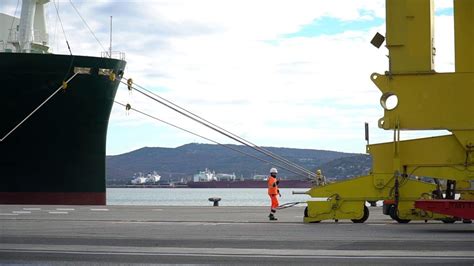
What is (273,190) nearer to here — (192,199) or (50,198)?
(50,198)

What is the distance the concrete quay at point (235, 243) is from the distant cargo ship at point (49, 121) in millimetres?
18699

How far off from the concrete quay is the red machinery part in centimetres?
34

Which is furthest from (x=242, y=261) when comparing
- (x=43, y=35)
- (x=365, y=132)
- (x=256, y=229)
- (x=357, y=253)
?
(x=43, y=35)

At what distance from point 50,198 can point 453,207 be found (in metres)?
24.7

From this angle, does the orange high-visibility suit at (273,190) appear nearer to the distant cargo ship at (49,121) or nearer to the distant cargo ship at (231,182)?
the distant cargo ship at (49,121)

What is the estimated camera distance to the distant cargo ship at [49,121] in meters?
35.9

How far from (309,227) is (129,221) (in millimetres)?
4662

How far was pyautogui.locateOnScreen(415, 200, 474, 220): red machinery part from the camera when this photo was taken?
50.9 ft

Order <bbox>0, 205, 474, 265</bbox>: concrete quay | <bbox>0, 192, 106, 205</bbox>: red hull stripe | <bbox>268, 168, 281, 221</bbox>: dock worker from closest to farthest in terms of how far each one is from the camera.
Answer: <bbox>0, 205, 474, 265</bbox>: concrete quay
<bbox>268, 168, 281, 221</bbox>: dock worker
<bbox>0, 192, 106, 205</bbox>: red hull stripe

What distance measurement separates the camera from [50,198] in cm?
3700

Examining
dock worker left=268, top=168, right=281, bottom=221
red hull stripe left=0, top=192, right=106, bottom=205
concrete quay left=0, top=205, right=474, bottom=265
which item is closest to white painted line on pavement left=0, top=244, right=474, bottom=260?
concrete quay left=0, top=205, right=474, bottom=265

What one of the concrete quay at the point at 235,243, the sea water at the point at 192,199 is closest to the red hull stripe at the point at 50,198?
the concrete quay at the point at 235,243

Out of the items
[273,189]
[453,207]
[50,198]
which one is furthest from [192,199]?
[453,207]

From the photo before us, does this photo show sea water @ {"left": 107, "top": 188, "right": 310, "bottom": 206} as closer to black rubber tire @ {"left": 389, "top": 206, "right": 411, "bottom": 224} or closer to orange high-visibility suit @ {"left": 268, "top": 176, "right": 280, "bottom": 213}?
orange high-visibility suit @ {"left": 268, "top": 176, "right": 280, "bottom": 213}
